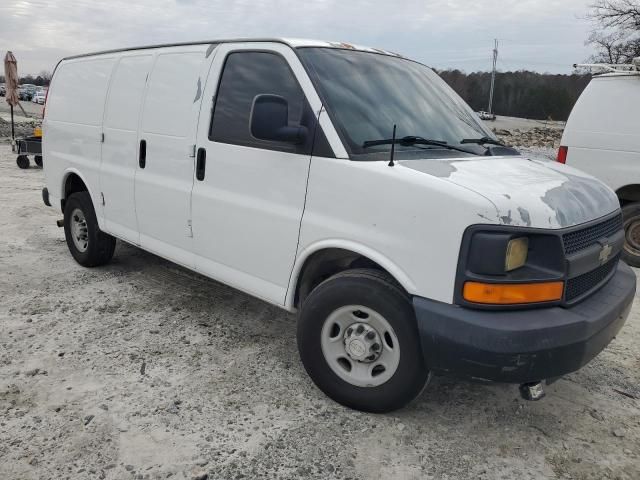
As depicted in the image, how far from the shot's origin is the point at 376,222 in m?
2.88

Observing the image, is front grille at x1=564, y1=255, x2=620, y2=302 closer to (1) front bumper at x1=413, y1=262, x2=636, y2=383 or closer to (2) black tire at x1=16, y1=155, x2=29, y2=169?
(1) front bumper at x1=413, y1=262, x2=636, y2=383

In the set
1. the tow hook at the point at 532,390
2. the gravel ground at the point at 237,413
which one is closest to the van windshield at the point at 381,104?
the tow hook at the point at 532,390

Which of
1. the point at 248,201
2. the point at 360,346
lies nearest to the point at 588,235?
the point at 360,346

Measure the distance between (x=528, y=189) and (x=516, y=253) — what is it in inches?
15.1

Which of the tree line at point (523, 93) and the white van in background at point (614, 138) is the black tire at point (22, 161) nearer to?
the white van in background at point (614, 138)

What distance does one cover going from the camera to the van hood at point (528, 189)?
8.43 feet

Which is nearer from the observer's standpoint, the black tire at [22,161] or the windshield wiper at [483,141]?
the windshield wiper at [483,141]

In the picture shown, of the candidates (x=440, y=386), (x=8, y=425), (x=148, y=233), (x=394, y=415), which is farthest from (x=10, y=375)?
(x=440, y=386)

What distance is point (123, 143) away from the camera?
4668 mm

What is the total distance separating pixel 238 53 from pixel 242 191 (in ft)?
3.27

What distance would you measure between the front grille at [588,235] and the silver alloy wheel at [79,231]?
4677mm

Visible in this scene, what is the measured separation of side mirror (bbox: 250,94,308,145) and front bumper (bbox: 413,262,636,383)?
3.88ft

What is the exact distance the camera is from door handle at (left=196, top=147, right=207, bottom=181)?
3830 millimetres

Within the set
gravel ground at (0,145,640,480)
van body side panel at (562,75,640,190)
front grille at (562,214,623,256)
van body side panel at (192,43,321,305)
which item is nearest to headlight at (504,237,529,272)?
front grille at (562,214,623,256)
